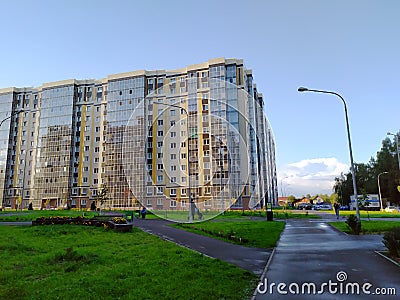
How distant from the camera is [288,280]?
8.66 m

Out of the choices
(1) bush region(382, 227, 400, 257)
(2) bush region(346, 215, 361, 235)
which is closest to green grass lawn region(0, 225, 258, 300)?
(1) bush region(382, 227, 400, 257)

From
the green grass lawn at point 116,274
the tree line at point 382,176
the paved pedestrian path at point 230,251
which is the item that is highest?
the tree line at point 382,176

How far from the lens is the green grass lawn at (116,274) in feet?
23.5

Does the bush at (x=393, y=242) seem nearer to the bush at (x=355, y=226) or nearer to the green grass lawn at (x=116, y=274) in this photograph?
the green grass lawn at (x=116, y=274)

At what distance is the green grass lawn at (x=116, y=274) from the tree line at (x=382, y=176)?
76019 millimetres

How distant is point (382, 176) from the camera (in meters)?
88.6

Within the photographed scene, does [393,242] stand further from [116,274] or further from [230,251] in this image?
[116,274]

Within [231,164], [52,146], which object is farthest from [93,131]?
[231,164]

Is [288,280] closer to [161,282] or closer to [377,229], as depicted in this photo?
[161,282]

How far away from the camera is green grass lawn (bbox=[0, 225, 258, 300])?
7.17m

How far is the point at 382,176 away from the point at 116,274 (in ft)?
316

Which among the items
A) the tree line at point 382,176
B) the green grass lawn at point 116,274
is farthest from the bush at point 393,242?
the tree line at point 382,176

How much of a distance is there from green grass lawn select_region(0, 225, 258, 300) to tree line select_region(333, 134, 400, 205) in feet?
249

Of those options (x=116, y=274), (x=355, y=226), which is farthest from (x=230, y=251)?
(x=355, y=226)
